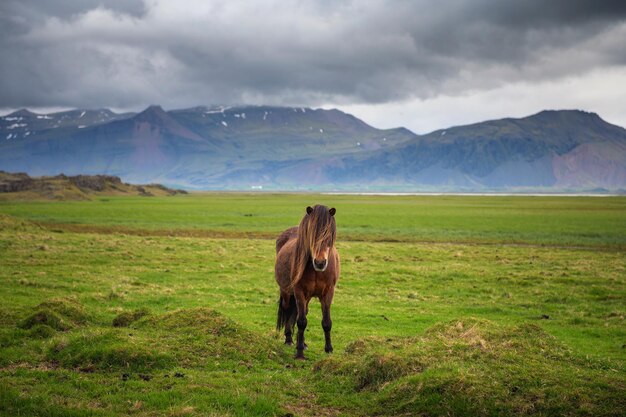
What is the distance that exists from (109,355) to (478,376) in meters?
6.90

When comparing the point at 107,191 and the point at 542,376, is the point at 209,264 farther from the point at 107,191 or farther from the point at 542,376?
the point at 107,191

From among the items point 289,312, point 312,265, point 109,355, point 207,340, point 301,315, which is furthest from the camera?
point 289,312

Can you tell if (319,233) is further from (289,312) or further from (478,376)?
(478,376)

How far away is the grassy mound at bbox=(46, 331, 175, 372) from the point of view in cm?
914

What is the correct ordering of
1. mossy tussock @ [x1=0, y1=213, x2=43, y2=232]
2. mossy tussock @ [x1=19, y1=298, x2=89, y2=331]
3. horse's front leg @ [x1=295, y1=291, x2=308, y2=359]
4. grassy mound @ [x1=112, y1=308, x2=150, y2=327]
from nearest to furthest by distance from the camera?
1. horse's front leg @ [x1=295, y1=291, x2=308, y2=359]
2. mossy tussock @ [x1=19, y1=298, x2=89, y2=331]
3. grassy mound @ [x1=112, y1=308, x2=150, y2=327]
4. mossy tussock @ [x1=0, y1=213, x2=43, y2=232]

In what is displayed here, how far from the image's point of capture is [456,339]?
33.2 feet

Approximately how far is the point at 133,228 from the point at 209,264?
90.5 feet

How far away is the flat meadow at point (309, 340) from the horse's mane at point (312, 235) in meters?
1.95

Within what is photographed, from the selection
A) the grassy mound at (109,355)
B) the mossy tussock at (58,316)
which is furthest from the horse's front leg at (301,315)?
the mossy tussock at (58,316)

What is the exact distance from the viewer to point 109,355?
934 cm

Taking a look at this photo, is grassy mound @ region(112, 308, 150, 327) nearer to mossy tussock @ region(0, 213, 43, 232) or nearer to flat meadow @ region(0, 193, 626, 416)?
flat meadow @ region(0, 193, 626, 416)

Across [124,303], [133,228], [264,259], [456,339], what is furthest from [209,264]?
[133,228]

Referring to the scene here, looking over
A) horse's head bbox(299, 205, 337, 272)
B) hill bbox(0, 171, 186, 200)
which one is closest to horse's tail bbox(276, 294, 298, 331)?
horse's head bbox(299, 205, 337, 272)

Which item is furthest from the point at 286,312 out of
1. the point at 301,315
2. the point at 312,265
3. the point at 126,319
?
the point at 126,319
